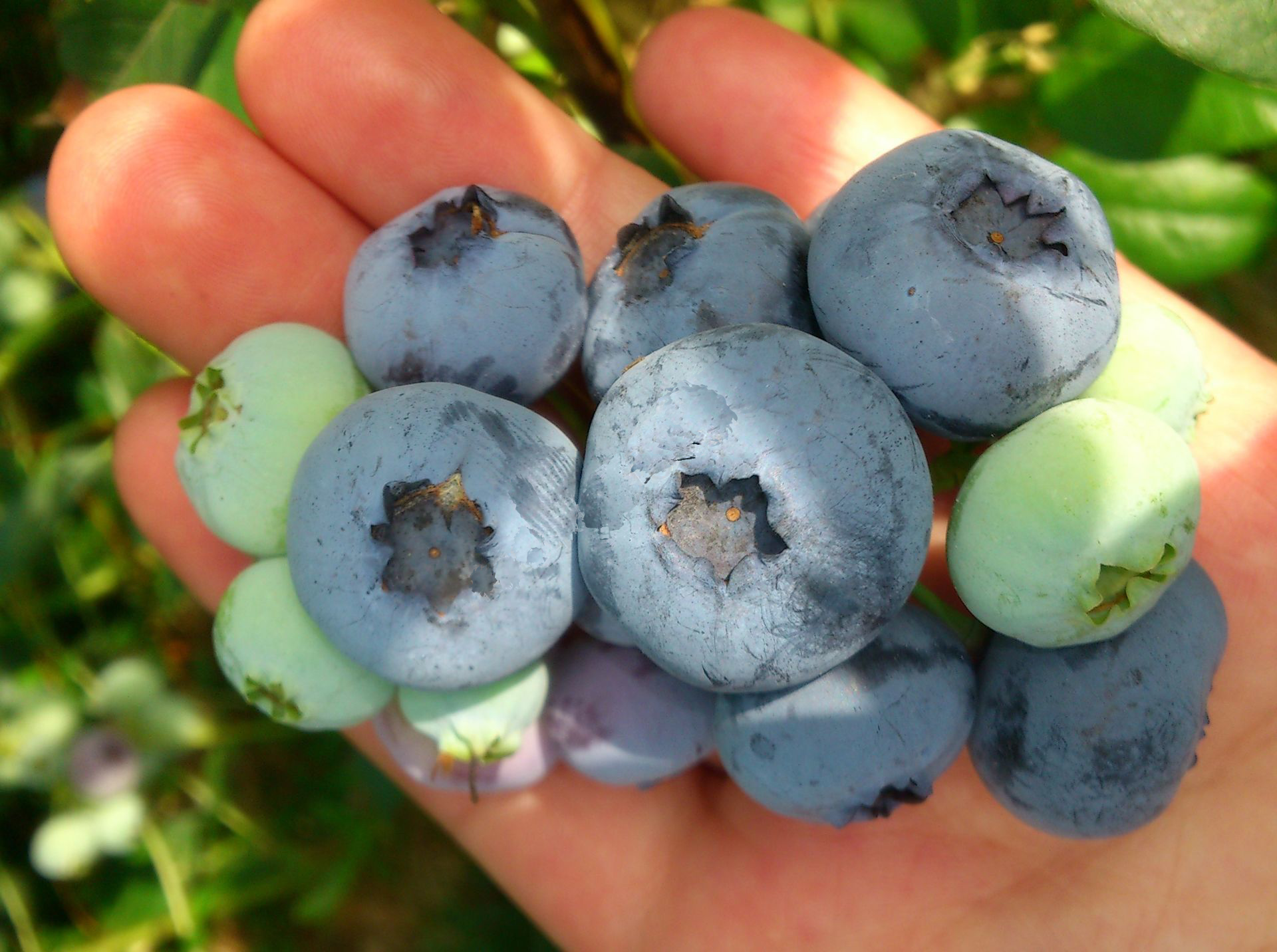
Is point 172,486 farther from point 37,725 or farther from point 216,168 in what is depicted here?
point 37,725

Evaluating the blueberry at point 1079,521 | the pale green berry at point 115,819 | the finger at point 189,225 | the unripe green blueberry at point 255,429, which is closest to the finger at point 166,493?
the finger at point 189,225

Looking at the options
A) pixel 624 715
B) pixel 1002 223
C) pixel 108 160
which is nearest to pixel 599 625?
pixel 624 715

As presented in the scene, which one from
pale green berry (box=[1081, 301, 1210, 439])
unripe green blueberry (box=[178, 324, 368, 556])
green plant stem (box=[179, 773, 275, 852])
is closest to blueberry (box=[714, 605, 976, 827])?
pale green berry (box=[1081, 301, 1210, 439])

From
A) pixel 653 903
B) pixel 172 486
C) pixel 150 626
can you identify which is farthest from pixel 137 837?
pixel 653 903

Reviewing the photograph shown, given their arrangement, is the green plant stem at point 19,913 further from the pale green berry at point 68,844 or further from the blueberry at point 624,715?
the blueberry at point 624,715

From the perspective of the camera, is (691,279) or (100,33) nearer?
(691,279)

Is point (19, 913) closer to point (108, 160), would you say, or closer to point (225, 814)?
point (225, 814)
